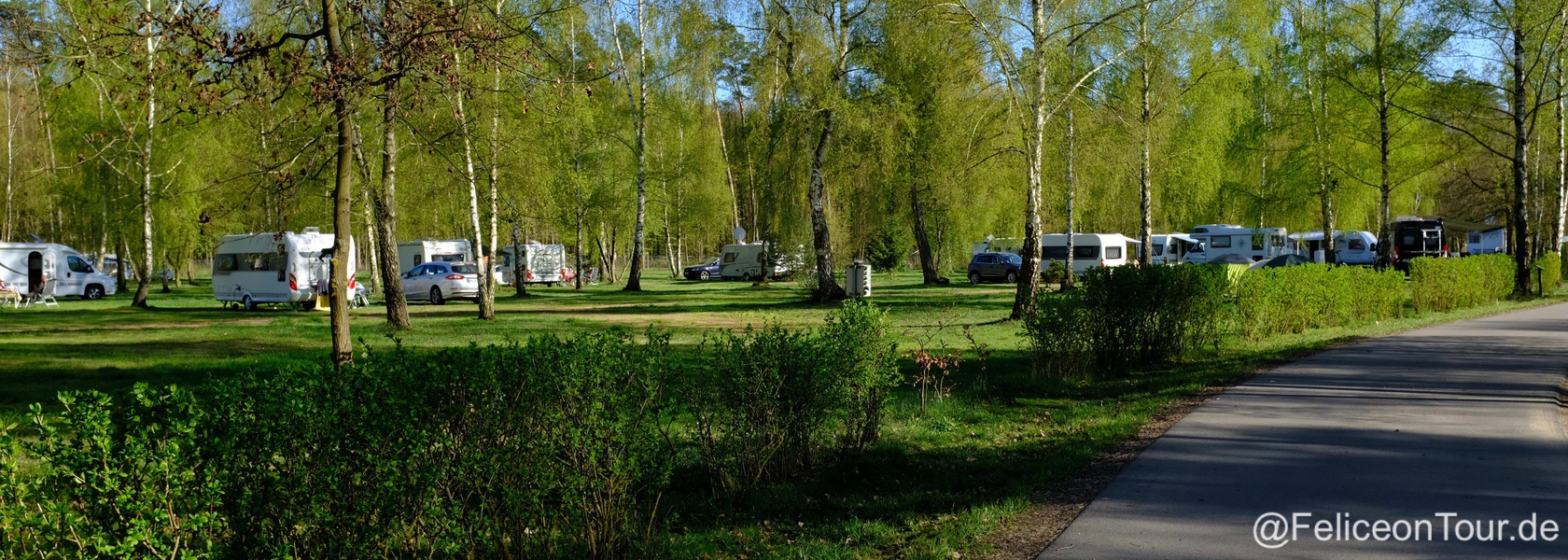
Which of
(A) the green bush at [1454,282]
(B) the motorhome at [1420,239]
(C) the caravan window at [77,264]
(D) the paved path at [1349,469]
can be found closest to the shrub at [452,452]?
(D) the paved path at [1349,469]

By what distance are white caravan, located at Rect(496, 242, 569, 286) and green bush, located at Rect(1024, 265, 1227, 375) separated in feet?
124

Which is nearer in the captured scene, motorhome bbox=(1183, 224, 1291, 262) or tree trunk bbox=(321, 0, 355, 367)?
tree trunk bbox=(321, 0, 355, 367)

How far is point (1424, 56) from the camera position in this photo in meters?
25.7

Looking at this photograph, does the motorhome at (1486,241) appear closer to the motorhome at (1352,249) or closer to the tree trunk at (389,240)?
the motorhome at (1352,249)

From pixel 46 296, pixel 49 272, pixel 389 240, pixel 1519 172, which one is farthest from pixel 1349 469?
pixel 49 272

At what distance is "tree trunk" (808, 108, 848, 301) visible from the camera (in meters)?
26.7

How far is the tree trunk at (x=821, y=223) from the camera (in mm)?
26688

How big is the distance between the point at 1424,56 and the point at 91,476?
29.8 m

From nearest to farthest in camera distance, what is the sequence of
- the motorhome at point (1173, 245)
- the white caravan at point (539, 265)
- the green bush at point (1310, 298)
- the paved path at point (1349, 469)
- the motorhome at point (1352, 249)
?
the paved path at point (1349, 469), the green bush at point (1310, 298), the white caravan at point (539, 265), the motorhome at point (1352, 249), the motorhome at point (1173, 245)

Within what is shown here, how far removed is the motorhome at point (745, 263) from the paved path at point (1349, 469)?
42038mm

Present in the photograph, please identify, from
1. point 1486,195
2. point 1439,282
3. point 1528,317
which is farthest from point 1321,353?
point 1486,195

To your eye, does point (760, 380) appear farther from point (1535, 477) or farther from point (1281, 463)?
point (1535, 477)

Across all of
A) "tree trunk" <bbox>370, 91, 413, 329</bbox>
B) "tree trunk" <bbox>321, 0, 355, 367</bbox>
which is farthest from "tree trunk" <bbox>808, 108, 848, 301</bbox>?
"tree trunk" <bbox>321, 0, 355, 367</bbox>

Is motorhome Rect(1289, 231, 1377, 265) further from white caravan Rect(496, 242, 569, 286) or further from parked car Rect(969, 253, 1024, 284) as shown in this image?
white caravan Rect(496, 242, 569, 286)
